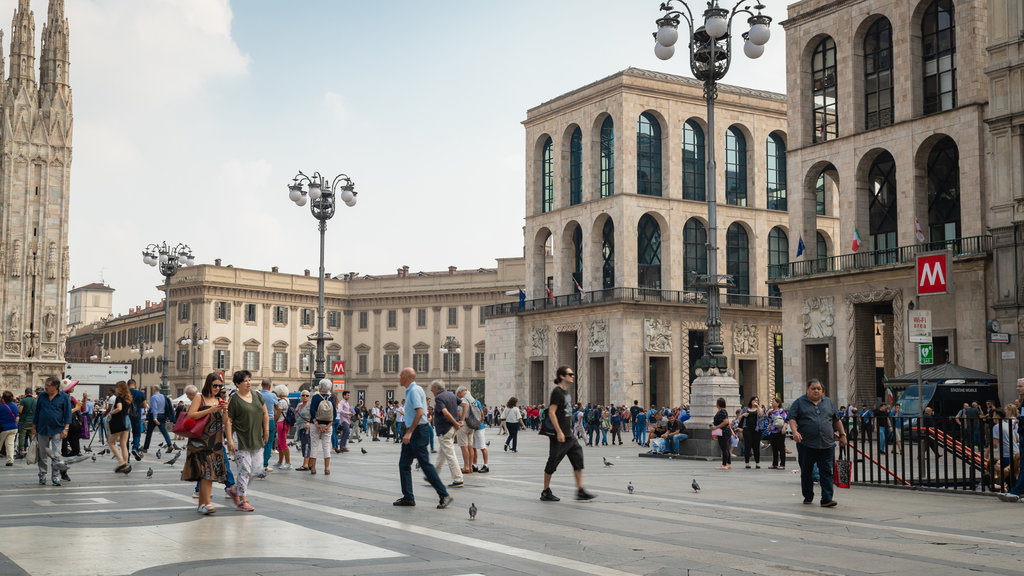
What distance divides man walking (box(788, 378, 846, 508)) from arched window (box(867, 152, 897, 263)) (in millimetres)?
30238

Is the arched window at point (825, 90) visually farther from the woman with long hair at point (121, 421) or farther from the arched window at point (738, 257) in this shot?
the woman with long hair at point (121, 421)

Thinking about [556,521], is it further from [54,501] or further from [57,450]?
[57,450]

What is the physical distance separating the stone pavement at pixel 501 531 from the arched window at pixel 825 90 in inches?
1249

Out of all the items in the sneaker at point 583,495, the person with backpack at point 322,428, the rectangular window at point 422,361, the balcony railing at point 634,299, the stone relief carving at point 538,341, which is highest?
the balcony railing at point 634,299

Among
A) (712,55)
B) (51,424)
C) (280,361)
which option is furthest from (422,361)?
(51,424)

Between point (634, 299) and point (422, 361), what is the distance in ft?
125

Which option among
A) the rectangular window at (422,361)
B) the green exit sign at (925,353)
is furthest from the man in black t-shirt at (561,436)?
the rectangular window at (422,361)

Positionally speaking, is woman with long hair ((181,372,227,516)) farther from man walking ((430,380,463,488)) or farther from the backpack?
the backpack

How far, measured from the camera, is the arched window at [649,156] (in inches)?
2331

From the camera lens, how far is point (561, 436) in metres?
13.4

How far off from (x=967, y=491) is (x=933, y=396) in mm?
17244

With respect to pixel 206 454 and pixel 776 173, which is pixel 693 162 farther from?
pixel 206 454

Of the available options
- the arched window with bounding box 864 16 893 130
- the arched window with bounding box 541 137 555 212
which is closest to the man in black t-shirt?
the arched window with bounding box 864 16 893 130

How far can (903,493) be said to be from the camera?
1545cm
